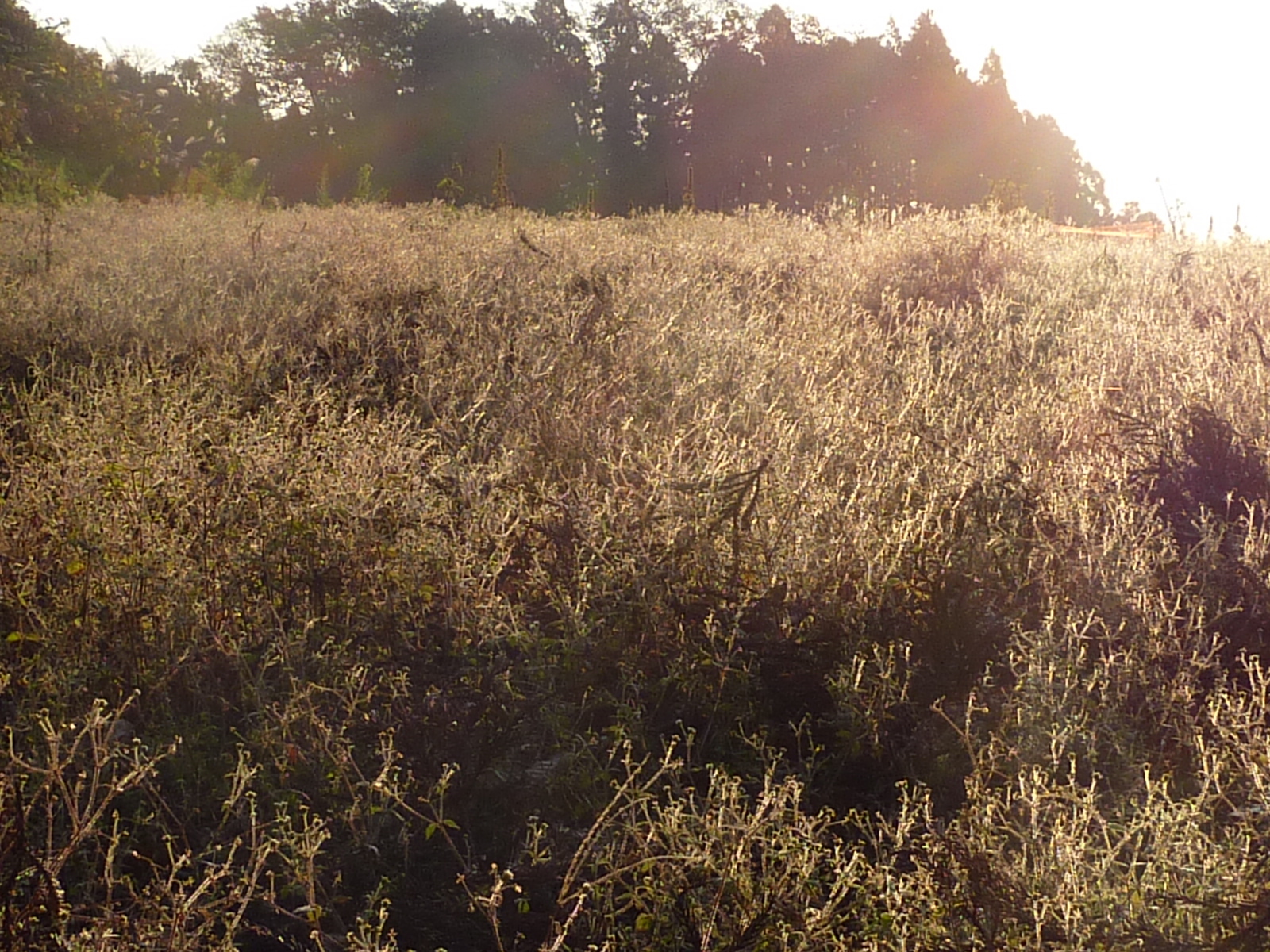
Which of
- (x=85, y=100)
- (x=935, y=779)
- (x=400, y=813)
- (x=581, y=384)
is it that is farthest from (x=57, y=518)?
(x=85, y=100)

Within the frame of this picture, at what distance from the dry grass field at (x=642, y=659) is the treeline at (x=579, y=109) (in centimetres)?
1565

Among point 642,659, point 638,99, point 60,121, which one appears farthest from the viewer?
point 638,99

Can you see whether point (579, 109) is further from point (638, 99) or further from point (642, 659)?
point (642, 659)

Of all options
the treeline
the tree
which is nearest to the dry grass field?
the treeline

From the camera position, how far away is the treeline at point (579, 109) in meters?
21.7

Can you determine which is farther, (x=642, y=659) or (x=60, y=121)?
(x=60, y=121)

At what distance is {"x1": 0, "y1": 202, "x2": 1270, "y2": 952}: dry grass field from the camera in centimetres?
210

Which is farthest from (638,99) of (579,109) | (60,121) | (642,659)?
(642,659)

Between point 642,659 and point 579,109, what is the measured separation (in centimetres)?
→ 2276

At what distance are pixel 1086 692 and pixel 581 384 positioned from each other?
8.56ft

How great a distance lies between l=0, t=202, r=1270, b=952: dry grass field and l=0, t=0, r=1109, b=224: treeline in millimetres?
15653

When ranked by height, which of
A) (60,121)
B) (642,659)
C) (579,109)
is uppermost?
(579,109)

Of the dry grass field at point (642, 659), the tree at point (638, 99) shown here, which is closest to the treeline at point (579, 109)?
the tree at point (638, 99)

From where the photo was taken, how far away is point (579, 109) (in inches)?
946
